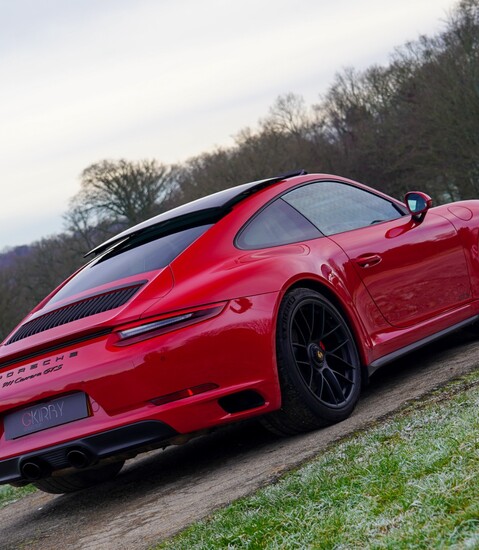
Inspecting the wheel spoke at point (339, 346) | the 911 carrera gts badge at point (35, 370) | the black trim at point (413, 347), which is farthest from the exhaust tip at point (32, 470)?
the black trim at point (413, 347)

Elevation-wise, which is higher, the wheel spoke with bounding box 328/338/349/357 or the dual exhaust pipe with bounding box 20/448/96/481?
the dual exhaust pipe with bounding box 20/448/96/481

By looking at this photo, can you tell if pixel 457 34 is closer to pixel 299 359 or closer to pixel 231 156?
pixel 231 156

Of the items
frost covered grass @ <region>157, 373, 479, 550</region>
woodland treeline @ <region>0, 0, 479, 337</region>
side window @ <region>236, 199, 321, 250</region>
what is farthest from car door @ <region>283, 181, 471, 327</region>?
woodland treeline @ <region>0, 0, 479, 337</region>

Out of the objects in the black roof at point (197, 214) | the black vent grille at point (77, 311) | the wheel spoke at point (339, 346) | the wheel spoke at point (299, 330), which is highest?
the black roof at point (197, 214)

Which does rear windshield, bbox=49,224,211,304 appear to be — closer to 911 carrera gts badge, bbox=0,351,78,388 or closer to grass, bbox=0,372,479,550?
911 carrera gts badge, bbox=0,351,78,388

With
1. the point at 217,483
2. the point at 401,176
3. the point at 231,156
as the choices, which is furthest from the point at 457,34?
the point at 217,483

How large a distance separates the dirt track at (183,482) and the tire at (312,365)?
10cm

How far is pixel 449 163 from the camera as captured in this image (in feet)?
128

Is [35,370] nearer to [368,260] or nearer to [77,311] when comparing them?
[77,311]

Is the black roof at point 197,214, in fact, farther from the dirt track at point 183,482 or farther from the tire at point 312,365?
the dirt track at point 183,482

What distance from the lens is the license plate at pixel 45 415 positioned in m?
4.36

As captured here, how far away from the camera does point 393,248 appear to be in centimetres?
575

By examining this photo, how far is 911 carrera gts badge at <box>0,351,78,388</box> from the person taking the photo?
4.43 metres

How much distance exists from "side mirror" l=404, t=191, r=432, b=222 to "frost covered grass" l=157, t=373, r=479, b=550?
2.27 m
